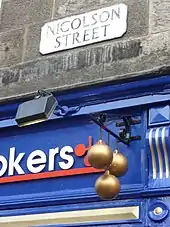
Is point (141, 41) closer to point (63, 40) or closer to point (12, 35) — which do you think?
point (63, 40)

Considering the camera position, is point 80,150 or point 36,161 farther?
point 36,161

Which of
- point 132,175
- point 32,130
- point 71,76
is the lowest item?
point 132,175

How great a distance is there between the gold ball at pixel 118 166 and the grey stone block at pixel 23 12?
5.36 feet

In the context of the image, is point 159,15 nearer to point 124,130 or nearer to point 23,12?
point 124,130

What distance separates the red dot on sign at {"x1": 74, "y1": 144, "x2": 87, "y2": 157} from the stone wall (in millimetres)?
458

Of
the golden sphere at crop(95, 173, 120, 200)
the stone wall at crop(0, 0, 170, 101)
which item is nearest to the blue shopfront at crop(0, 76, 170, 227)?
the stone wall at crop(0, 0, 170, 101)

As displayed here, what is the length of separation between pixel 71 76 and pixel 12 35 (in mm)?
782

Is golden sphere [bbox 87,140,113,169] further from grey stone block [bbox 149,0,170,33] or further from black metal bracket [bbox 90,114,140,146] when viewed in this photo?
grey stone block [bbox 149,0,170,33]

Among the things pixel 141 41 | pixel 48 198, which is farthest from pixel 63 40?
pixel 48 198

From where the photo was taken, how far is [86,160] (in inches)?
196

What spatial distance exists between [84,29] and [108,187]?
1.53m

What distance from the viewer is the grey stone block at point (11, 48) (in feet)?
18.8

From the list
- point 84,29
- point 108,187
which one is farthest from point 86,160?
point 84,29

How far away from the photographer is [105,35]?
17.4ft
